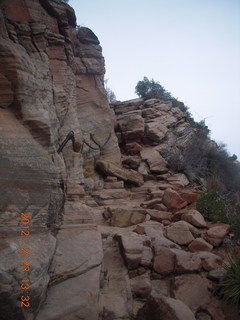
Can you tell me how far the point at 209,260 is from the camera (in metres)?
4.63

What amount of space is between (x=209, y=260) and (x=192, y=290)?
0.81 metres

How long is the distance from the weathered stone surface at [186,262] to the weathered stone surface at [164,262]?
0.08 meters

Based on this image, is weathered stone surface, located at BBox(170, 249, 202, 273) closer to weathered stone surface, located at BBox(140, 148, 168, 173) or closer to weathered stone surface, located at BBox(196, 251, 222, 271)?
weathered stone surface, located at BBox(196, 251, 222, 271)

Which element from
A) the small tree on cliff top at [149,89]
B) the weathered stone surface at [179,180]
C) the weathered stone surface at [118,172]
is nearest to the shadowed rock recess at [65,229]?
the weathered stone surface at [118,172]

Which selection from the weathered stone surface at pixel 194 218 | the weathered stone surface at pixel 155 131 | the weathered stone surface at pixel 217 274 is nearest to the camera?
the weathered stone surface at pixel 217 274

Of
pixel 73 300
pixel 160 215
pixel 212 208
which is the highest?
pixel 212 208

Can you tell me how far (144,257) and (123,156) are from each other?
24.4ft

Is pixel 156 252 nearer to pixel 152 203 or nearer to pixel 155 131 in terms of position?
pixel 152 203

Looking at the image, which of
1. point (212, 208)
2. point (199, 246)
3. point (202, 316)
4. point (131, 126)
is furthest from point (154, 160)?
point (202, 316)

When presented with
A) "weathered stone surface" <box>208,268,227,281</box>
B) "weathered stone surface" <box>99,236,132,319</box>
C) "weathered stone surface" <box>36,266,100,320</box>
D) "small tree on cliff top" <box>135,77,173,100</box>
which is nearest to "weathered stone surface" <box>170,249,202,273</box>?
"weathered stone surface" <box>208,268,227,281</box>

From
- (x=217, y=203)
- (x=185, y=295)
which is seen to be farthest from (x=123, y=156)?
(x=185, y=295)

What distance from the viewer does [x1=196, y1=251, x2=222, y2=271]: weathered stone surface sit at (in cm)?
453

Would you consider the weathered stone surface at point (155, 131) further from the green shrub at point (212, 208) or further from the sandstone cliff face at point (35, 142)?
the green shrub at point (212, 208)

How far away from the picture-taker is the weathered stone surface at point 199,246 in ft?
17.2
